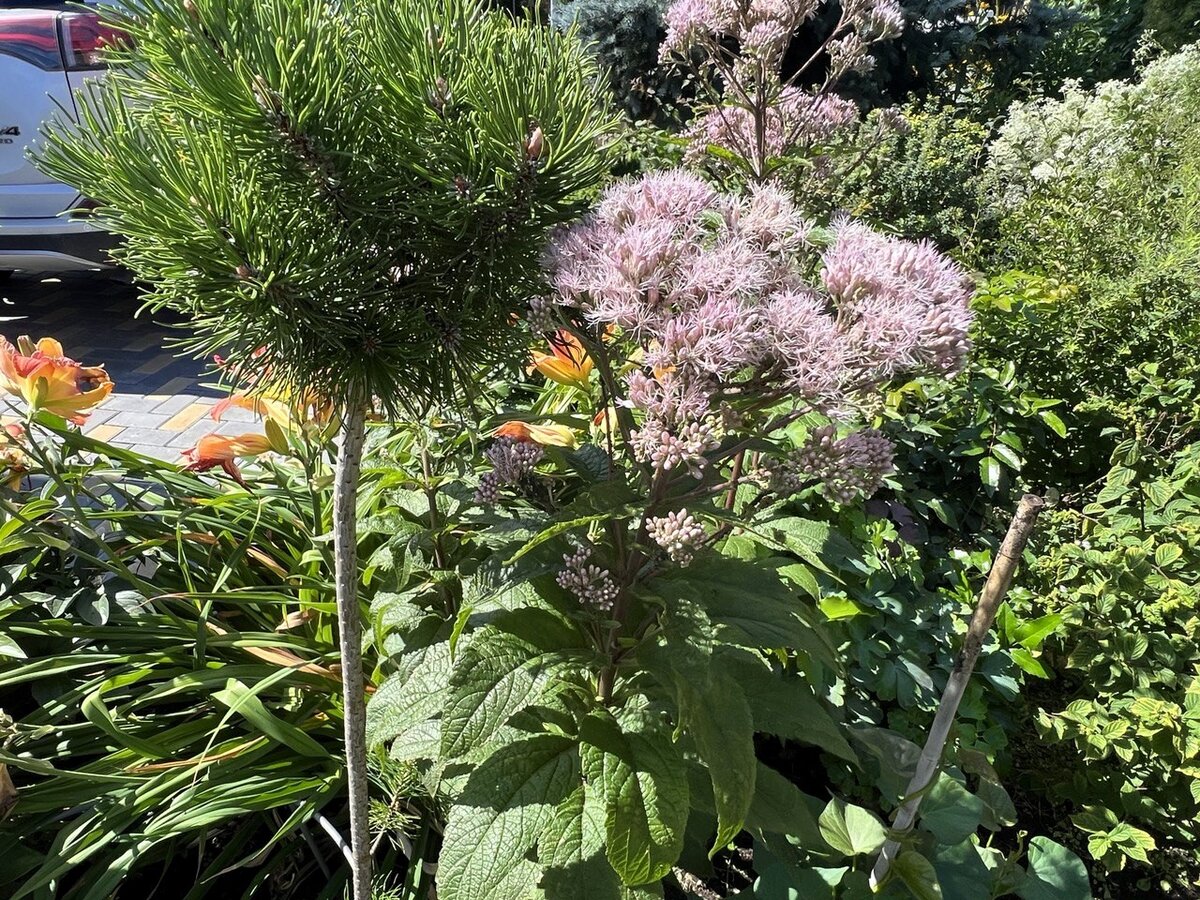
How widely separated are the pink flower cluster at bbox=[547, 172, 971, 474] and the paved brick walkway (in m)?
2.74

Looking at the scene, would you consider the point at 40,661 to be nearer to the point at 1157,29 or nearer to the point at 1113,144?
the point at 1113,144

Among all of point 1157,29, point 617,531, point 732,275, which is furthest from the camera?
point 1157,29

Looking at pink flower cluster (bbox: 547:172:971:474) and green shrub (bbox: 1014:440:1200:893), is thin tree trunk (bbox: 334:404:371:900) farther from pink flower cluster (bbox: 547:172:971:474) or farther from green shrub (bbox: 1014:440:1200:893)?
green shrub (bbox: 1014:440:1200:893)

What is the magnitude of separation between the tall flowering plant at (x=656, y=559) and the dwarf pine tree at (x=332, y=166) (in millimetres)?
134

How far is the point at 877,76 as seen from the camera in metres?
7.20

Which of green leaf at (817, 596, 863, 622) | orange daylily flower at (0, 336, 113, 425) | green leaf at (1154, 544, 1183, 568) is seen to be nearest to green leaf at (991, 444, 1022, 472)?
green leaf at (1154, 544, 1183, 568)

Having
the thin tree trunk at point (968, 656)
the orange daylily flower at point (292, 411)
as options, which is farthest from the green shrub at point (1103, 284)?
the orange daylily flower at point (292, 411)

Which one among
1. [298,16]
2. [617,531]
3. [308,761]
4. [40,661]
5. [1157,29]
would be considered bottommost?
[308,761]

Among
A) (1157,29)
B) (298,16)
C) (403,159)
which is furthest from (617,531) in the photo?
(1157,29)

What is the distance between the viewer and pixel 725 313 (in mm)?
905

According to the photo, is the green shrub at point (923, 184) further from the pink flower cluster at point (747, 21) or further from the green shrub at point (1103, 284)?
the pink flower cluster at point (747, 21)

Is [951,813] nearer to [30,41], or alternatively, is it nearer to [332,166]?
[332,166]

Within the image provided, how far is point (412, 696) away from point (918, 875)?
0.82m

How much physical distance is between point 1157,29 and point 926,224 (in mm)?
9244
